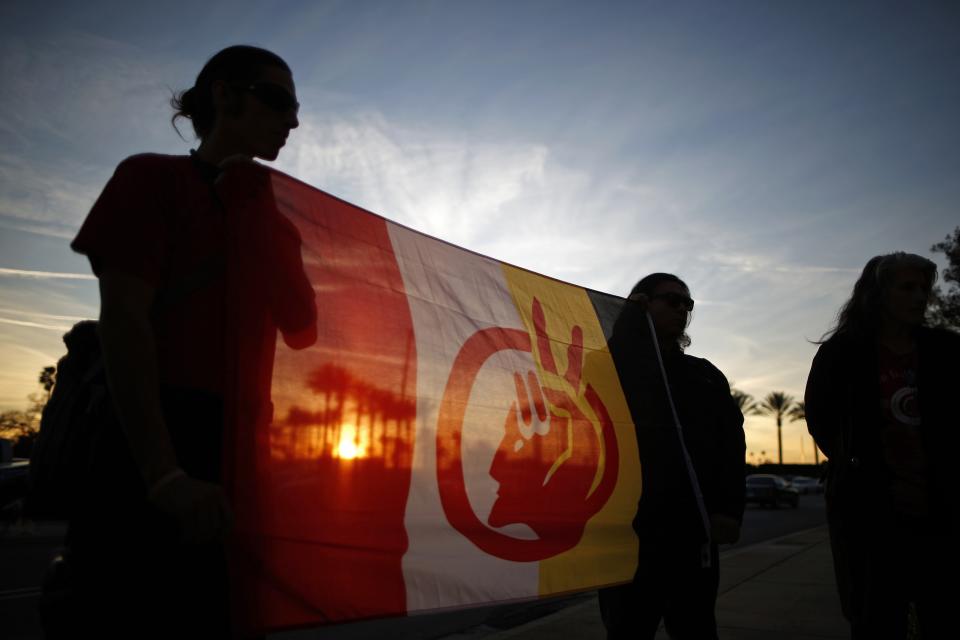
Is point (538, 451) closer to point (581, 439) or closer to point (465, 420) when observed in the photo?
point (581, 439)

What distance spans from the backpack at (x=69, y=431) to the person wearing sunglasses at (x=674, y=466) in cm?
207

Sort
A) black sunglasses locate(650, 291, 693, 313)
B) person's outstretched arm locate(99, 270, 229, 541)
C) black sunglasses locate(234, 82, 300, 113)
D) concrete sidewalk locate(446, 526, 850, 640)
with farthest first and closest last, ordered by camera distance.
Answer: concrete sidewalk locate(446, 526, 850, 640) < black sunglasses locate(650, 291, 693, 313) < black sunglasses locate(234, 82, 300, 113) < person's outstretched arm locate(99, 270, 229, 541)

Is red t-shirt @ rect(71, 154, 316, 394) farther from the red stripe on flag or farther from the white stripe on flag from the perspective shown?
the white stripe on flag

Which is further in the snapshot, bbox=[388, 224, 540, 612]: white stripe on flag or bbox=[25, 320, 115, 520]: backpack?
bbox=[388, 224, 540, 612]: white stripe on flag

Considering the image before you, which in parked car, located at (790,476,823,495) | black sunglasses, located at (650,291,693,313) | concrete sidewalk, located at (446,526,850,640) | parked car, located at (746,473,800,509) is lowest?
parked car, located at (790,476,823,495)

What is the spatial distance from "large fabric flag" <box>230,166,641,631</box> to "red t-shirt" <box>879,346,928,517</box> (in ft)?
3.18

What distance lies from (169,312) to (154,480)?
0.34m

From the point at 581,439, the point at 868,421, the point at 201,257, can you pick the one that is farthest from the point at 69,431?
the point at 868,421

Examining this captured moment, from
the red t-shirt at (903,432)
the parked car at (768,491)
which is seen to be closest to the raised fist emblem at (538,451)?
the red t-shirt at (903,432)

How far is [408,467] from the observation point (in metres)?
2.00

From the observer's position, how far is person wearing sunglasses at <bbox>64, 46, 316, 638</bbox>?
1134 mm

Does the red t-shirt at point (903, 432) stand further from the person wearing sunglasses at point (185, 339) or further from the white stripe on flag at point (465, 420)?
the person wearing sunglasses at point (185, 339)

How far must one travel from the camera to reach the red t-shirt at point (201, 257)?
48.2 inches

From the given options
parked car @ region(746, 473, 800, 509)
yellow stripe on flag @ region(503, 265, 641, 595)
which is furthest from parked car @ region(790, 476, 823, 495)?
yellow stripe on flag @ region(503, 265, 641, 595)
